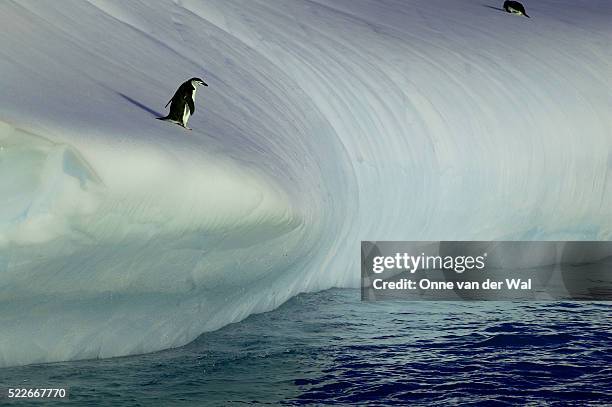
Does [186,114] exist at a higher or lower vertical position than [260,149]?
higher

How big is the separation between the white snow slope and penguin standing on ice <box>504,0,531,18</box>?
0.59 ft

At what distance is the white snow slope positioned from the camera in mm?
6090

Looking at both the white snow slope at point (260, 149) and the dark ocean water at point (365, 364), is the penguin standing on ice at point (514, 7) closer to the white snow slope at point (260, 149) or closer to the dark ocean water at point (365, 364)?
the white snow slope at point (260, 149)

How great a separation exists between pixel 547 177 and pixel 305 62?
2.49 m

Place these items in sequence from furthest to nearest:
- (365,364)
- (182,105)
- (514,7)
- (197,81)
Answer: (514,7), (197,81), (182,105), (365,364)

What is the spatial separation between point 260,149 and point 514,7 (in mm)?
6170

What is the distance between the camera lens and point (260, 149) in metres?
7.63

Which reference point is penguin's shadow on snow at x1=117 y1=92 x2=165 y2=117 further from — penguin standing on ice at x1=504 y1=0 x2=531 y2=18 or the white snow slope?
penguin standing on ice at x1=504 y1=0 x2=531 y2=18

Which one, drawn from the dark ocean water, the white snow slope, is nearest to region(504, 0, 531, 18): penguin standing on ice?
the white snow slope

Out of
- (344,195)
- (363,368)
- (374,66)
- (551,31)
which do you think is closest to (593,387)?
(363,368)

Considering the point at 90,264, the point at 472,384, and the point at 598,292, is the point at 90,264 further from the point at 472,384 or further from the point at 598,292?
the point at 598,292

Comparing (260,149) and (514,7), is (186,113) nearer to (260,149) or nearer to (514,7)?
(260,149)

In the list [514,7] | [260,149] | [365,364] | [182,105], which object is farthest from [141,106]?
[514,7]

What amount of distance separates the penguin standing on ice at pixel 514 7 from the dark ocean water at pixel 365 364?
4828mm
